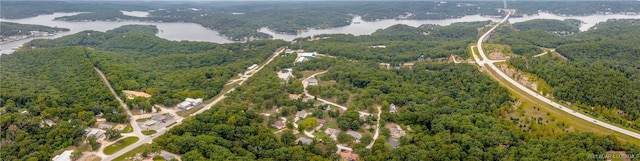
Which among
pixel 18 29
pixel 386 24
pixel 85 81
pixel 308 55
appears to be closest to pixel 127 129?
pixel 85 81

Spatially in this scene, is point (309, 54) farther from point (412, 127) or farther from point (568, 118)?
point (568, 118)

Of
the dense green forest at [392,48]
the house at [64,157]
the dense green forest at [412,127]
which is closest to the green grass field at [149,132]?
the dense green forest at [412,127]

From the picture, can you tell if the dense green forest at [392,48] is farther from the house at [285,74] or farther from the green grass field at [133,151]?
the green grass field at [133,151]

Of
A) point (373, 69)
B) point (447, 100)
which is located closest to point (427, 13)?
point (373, 69)

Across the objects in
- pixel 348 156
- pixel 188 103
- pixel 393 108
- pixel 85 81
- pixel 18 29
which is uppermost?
pixel 18 29

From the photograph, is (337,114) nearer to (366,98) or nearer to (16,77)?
(366,98)

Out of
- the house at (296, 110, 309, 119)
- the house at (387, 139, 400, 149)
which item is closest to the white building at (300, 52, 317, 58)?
the house at (296, 110, 309, 119)
